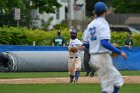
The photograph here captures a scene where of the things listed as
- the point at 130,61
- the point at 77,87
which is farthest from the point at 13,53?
the point at 77,87

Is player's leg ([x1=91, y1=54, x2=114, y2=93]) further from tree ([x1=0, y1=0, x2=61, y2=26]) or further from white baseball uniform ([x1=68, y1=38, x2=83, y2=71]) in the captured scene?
tree ([x1=0, y1=0, x2=61, y2=26])

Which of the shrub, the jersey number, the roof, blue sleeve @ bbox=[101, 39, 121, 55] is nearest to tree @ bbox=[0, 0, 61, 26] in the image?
the shrub

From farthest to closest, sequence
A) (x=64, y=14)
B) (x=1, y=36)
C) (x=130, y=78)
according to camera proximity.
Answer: (x=64, y=14) → (x=1, y=36) → (x=130, y=78)

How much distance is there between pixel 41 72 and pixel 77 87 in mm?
9361

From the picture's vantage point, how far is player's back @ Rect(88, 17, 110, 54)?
11.3 m

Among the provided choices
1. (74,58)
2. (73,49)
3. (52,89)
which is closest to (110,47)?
(52,89)

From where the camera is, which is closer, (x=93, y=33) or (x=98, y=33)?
(x=98, y=33)

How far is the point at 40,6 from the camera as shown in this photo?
48.9 metres

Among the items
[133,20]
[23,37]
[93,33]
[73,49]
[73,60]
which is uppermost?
[93,33]

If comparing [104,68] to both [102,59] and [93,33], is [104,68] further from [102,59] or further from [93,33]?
[93,33]

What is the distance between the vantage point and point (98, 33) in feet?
37.4

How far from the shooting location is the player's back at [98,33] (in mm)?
11312

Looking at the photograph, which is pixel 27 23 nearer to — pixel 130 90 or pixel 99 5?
pixel 130 90

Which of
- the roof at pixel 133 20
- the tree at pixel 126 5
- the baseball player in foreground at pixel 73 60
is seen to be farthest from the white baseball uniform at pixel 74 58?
the roof at pixel 133 20
